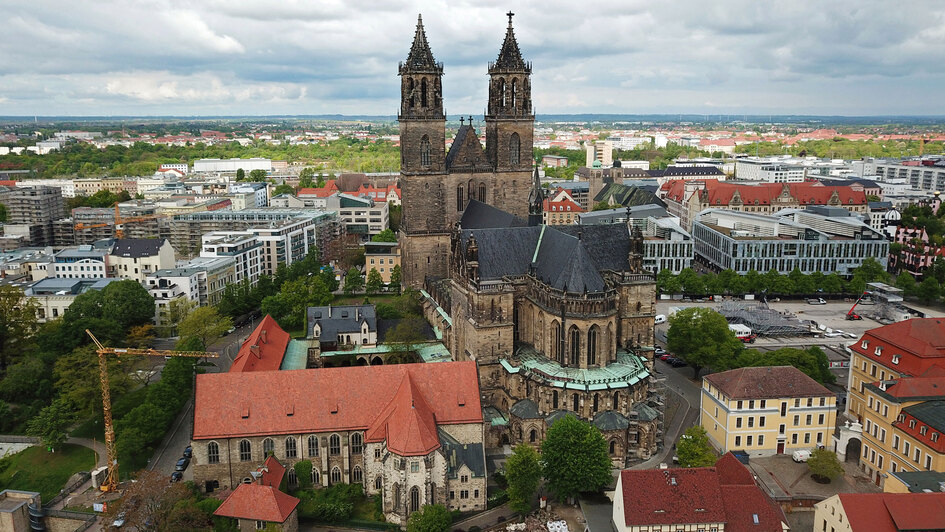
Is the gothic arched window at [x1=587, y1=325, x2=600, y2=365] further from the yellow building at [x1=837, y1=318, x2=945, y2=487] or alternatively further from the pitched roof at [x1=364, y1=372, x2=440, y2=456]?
the yellow building at [x1=837, y1=318, x2=945, y2=487]

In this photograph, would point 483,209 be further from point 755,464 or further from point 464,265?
point 755,464

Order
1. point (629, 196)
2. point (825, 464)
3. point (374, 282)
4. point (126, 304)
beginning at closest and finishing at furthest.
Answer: point (825, 464) < point (126, 304) < point (374, 282) < point (629, 196)

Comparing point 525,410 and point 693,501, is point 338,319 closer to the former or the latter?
point 525,410

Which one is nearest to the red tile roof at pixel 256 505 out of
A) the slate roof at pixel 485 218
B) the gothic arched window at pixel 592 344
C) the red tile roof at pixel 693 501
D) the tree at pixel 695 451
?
the red tile roof at pixel 693 501

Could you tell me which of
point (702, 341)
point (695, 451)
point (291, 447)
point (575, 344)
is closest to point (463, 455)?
point (291, 447)

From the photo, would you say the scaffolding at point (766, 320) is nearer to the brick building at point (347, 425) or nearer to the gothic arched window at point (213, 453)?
the brick building at point (347, 425)

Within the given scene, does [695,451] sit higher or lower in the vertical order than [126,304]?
lower

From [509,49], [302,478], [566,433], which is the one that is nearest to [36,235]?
[509,49]
